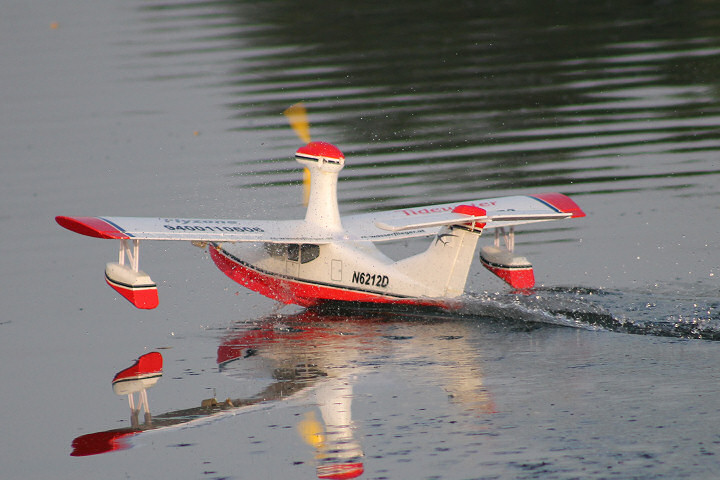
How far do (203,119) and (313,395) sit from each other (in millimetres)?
24746

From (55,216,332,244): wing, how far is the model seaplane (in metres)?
0.02

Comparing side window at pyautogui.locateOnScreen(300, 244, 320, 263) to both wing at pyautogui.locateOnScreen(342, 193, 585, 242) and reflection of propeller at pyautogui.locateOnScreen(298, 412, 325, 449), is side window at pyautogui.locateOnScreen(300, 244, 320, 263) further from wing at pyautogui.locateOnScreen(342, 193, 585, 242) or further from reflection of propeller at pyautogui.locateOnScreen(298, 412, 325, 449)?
reflection of propeller at pyautogui.locateOnScreen(298, 412, 325, 449)

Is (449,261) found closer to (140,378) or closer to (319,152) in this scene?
(319,152)

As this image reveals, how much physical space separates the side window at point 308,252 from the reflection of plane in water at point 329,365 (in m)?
1.06

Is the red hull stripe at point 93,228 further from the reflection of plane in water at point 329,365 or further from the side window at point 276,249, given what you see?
the side window at point 276,249

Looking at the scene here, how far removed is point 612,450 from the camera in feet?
43.2

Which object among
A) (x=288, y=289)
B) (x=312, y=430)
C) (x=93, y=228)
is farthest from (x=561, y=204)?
(x=312, y=430)

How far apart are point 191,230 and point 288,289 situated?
2.62 m

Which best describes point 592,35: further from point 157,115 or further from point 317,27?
point 157,115

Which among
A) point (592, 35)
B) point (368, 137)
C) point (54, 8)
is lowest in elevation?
point (368, 137)

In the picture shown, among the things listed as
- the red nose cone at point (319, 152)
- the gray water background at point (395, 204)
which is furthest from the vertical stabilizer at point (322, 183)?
the gray water background at point (395, 204)

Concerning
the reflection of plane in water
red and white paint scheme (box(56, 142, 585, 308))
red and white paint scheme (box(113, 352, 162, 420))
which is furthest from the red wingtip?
red and white paint scheme (box(56, 142, 585, 308))

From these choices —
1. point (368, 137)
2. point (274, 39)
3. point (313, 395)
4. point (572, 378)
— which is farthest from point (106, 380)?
point (274, 39)

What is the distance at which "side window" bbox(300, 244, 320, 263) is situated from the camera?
21094 millimetres
